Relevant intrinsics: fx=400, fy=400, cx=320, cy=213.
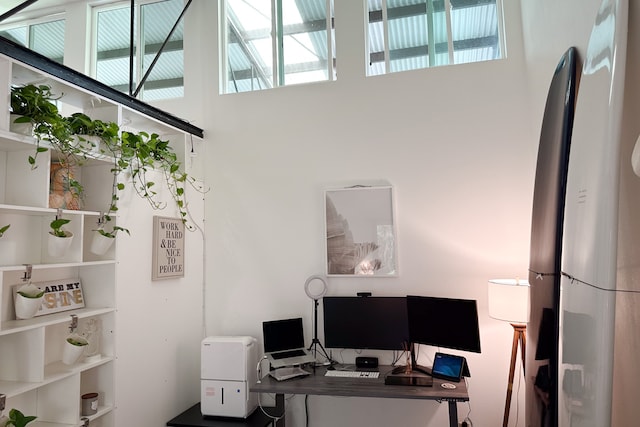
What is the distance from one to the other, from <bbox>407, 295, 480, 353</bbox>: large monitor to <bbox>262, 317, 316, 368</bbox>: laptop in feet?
2.68

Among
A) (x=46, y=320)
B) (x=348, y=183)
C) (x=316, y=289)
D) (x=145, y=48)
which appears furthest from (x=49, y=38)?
(x=316, y=289)

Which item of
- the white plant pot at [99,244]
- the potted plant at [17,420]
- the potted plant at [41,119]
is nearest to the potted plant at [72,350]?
the potted plant at [17,420]

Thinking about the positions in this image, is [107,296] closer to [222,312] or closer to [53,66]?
[222,312]

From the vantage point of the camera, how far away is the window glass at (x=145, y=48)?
3.75m

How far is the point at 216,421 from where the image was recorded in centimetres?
279

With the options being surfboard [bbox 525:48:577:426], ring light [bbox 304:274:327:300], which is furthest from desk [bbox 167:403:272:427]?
surfboard [bbox 525:48:577:426]

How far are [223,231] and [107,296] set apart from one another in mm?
1135

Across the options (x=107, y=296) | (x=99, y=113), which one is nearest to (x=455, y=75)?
(x=99, y=113)

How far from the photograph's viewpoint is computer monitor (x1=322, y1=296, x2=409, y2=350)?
2.84 m

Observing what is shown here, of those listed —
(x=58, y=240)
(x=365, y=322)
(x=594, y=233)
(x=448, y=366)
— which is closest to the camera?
(x=594, y=233)

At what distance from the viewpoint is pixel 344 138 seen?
10.6ft

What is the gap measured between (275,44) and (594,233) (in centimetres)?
309

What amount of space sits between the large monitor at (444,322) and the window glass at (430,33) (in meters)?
1.85

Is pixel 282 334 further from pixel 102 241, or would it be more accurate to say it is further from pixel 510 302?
pixel 510 302
